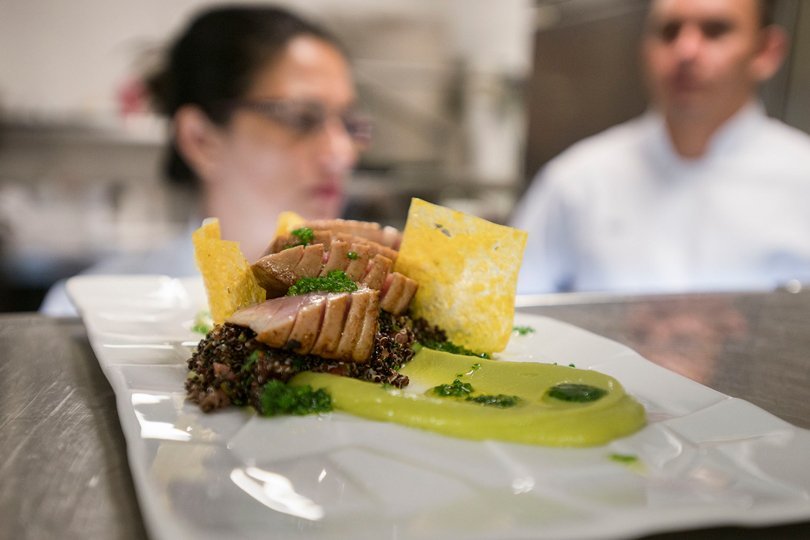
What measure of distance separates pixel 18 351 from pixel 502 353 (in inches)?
52.2

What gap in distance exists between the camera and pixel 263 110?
4812 millimetres

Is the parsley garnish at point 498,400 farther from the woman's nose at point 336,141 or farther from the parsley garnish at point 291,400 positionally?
the woman's nose at point 336,141

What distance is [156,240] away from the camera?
6781 millimetres

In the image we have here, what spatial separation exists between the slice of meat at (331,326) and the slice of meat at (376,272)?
0.25m

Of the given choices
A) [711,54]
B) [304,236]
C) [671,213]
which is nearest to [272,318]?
[304,236]

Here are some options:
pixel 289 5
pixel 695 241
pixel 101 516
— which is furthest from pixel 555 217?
pixel 101 516

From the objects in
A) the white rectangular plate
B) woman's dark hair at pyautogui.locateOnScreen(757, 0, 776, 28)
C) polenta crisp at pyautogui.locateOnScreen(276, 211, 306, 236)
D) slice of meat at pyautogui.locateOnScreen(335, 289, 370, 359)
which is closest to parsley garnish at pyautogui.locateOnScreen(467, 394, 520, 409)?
the white rectangular plate

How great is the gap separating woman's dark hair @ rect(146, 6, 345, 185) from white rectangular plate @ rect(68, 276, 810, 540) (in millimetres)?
3779

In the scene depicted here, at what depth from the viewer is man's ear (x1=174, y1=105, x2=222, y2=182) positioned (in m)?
5.04

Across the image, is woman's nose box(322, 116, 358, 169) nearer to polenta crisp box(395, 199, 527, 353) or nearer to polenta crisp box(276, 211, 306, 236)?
polenta crisp box(276, 211, 306, 236)

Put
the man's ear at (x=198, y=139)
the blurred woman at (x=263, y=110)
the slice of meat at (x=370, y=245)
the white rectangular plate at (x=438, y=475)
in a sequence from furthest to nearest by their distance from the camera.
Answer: the man's ear at (x=198, y=139), the blurred woman at (x=263, y=110), the slice of meat at (x=370, y=245), the white rectangular plate at (x=438, y=475)

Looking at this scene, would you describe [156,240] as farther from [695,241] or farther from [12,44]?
[695,241]

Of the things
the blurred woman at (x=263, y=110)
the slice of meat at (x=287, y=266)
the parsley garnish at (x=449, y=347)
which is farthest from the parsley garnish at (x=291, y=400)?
the blurred woman at (x=263, y=110)

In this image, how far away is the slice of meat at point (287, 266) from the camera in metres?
1.70
